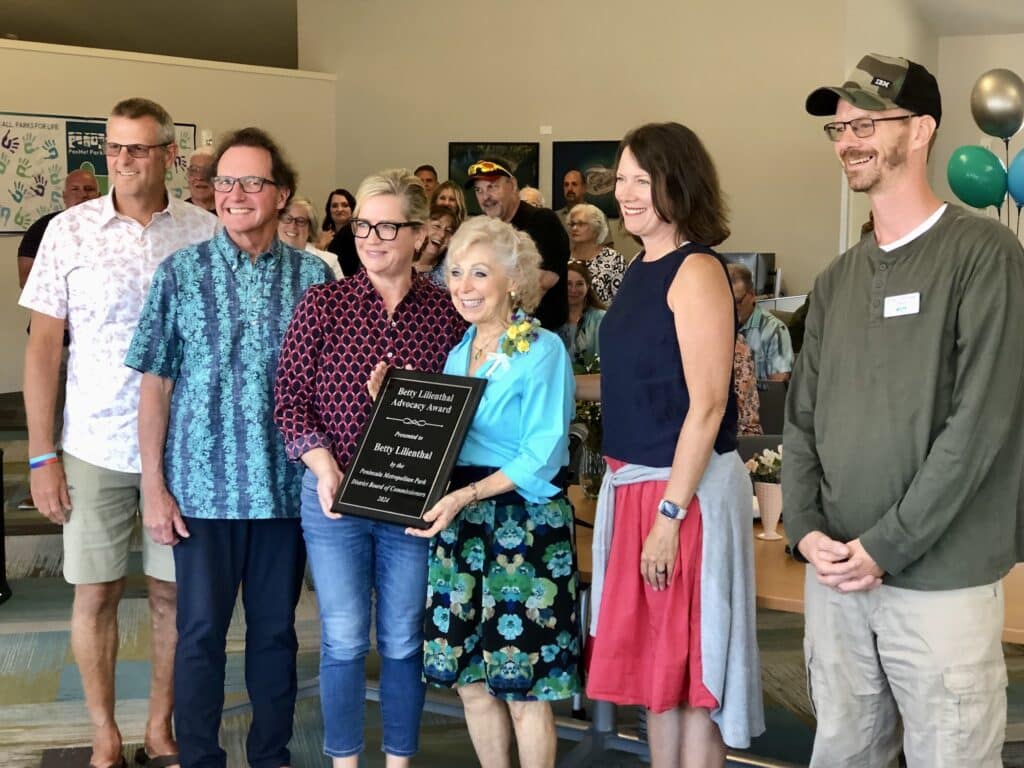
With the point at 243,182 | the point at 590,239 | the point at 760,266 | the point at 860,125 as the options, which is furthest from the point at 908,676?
the point at 760,266

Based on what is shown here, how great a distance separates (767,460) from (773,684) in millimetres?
1322

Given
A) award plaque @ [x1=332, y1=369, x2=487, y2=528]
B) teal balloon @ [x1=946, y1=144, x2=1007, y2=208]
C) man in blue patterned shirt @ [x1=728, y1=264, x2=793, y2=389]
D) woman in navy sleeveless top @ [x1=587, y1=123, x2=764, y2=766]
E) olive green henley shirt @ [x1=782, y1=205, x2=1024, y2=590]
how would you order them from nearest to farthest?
olive green henley shirt @ [x1=782, y1=205, x2=1024, y2=590]
woman in navy sleeveless top @ [x1=587, y1=123, x2=764, y2=766]
award plaque @ [x1=332, y1=369, x2=487, y2=528]
man in blue patterned shirt @ [x1=728, y1=264, x2=793, y2=389]
teal balloon @ [x1=946, y1=144, x2=1007, y2=208]

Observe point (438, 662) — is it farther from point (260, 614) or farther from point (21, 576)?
point (21, 576)

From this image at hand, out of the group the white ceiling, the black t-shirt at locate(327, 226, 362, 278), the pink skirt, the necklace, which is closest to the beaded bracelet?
the necklace

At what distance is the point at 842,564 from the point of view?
2197 mm

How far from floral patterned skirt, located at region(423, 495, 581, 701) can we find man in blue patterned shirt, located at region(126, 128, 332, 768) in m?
0.57

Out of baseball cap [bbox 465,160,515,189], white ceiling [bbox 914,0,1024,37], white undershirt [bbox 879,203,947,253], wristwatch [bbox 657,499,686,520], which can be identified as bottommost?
wristwatch [bbox 657,499,686,520]

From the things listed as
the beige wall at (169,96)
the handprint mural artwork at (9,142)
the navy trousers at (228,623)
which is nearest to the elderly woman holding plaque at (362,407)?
the navy trousers at (228,623)

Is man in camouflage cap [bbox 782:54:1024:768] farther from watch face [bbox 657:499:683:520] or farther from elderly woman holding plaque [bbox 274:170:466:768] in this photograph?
elderly woman holding plaque [bbox 274:170:466:768]

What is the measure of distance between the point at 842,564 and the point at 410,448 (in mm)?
1009

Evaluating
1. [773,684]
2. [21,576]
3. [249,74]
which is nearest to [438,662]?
[773,684]

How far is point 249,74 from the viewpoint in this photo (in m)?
11.6

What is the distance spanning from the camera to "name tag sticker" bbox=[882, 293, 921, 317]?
2131 millimetres

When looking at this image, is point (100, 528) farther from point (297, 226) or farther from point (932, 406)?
point (297, 226)
